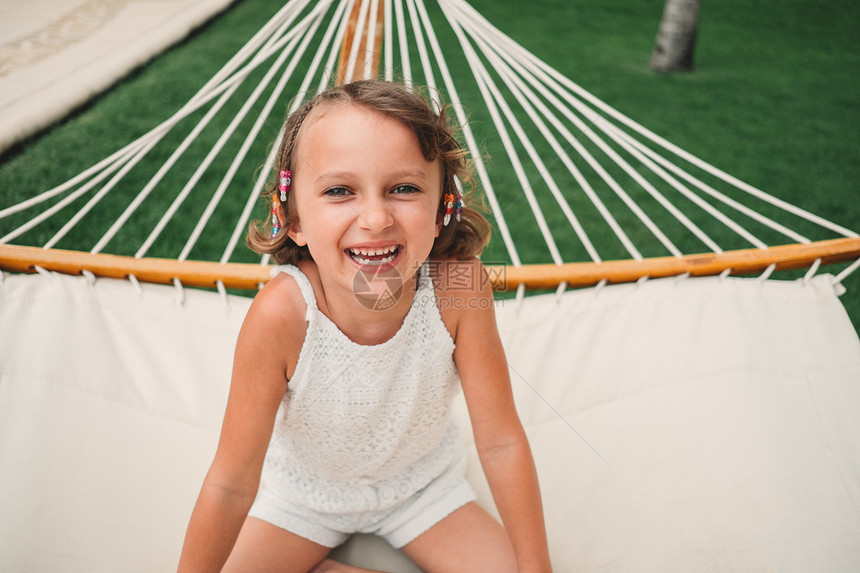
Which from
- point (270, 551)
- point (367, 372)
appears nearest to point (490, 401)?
point (367, 372)

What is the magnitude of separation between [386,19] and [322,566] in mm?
1224

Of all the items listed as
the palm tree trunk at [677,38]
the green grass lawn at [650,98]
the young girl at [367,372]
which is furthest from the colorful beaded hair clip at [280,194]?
the palm tree trunk at [677,38]

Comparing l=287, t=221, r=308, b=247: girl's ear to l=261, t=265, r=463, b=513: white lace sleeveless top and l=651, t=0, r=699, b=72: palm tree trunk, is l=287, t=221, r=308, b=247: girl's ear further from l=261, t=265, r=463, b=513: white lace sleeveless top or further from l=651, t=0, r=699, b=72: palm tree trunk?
l=651, t=0, r=699, b=72: palm tree trunk

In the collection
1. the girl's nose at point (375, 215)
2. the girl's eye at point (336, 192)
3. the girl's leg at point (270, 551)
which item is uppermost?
the girl's eye at point (336, 192)

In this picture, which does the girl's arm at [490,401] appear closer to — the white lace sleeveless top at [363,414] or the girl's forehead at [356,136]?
the white lace sleeveless top at [363,414]

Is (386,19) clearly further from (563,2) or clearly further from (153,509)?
(563,2)

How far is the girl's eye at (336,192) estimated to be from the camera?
0.84 m

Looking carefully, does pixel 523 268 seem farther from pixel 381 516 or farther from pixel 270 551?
pixel 270 551

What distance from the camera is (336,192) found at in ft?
2.77

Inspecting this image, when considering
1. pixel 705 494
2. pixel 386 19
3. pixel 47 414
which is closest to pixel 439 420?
pixel 705 494

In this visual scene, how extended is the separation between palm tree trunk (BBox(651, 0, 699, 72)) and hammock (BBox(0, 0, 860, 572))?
2.98m

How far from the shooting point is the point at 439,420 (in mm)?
1054

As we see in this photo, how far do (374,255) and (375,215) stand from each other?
63 millimetres

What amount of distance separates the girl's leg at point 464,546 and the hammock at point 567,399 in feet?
0.20
